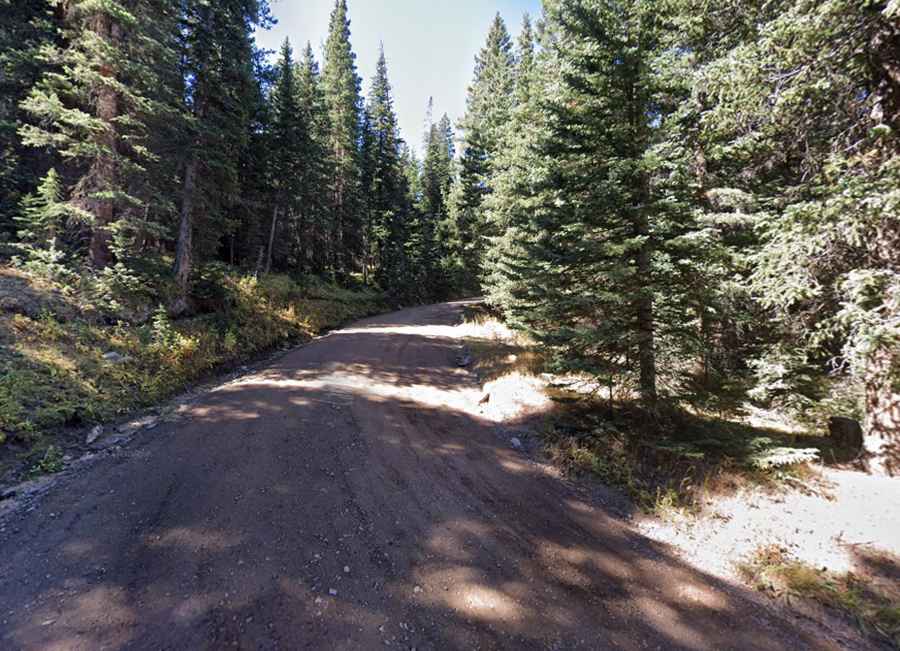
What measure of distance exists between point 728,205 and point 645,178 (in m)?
3.62

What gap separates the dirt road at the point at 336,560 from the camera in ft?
9.71

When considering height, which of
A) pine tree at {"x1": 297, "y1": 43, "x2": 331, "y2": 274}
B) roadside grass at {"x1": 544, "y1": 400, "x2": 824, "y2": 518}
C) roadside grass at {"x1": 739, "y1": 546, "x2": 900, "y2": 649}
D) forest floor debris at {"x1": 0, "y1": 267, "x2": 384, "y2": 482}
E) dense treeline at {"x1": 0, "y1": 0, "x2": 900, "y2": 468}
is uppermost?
pine tree at {"x1": 297, "y1": 43, "x2": 331, "y2": 274}

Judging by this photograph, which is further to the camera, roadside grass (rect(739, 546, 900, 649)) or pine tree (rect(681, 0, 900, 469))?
pine tree (rect(681, 0, 900, 469))

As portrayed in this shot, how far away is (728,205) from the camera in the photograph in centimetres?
838

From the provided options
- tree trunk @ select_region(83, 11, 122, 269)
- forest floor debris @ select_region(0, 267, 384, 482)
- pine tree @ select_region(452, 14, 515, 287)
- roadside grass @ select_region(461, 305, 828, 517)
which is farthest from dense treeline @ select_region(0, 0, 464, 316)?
pine tree @ select_region(452, 14, 515, 287)

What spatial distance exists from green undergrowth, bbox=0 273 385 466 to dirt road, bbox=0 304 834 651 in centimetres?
156

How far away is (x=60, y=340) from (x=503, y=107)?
73.7ft

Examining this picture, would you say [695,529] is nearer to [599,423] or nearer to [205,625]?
[599,423]

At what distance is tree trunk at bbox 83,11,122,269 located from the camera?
957 centimetres

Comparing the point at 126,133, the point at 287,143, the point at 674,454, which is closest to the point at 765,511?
the point at 674,454

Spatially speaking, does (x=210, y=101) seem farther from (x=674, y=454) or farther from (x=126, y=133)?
(x=674, y=454)

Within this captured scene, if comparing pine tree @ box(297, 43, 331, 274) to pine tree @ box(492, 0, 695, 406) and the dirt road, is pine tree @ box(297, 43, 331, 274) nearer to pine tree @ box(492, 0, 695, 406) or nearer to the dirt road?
pine tree @ box(492, 0, 695, 406)

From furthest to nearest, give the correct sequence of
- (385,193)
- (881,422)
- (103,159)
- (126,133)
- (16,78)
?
(385,193), (16,78), (126,133), (103,159), (881,422)

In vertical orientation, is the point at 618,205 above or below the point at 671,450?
above
